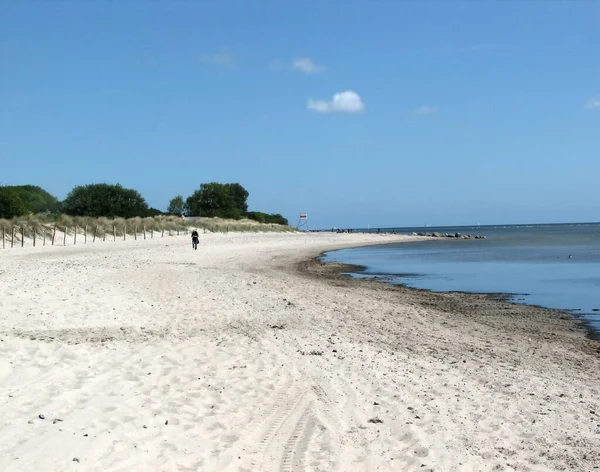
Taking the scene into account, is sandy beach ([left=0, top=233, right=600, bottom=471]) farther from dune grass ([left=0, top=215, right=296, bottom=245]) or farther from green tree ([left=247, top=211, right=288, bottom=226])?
green tree ([left=247, top=211, right=288, bottom=226])

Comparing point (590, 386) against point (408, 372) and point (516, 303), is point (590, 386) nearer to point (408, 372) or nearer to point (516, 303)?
→ point (408, 372)

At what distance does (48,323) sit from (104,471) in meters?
6.28

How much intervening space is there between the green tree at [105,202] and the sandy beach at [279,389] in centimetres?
6258

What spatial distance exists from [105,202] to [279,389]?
7144 centimetres

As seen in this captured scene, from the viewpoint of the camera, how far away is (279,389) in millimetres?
7094

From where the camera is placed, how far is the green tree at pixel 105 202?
73.6 metres

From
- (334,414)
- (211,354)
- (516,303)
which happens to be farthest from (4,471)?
(516,303)

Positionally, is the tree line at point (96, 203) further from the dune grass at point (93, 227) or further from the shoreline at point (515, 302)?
the shoreline at point (515, 302)

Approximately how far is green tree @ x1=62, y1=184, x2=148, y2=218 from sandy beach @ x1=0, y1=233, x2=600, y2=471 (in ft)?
205

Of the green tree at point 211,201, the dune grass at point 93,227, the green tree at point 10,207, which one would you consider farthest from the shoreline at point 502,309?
the green tree at point 211,201

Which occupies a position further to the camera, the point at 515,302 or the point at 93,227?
the point at 93,227

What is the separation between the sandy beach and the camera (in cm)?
510

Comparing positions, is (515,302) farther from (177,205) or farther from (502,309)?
(177,205)

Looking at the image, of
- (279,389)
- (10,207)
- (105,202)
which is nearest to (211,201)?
(105,202)
